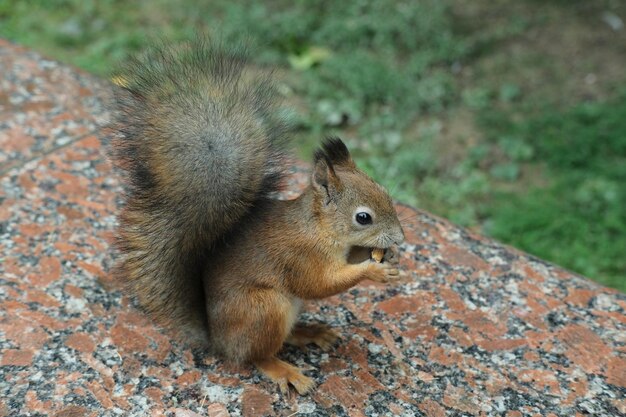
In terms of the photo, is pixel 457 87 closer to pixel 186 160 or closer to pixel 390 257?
pixel 390 257

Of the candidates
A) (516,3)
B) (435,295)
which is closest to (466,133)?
→ (516,3)

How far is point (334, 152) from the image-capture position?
6.49 ft

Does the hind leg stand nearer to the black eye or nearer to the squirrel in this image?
the squirrel

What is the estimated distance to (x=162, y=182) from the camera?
1.75 meters

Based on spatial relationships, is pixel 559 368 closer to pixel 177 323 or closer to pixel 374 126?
pixel 177 323

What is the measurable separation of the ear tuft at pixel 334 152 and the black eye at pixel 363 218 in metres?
0.16

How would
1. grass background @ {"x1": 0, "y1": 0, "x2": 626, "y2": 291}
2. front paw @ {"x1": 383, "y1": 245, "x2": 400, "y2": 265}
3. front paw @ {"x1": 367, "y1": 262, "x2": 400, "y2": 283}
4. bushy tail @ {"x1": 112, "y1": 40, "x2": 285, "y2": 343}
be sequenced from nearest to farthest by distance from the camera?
1. bushy tail @ {"x1": 112, "y1": 40, "x2": 285, "y2": 343}
2. front paw @ {"x1": 367, "y1": 262, "x2": 400, "y2": 283}
3. front paw @ {"x1": 383, "y1": 245, "x2": 400, "y2": 265}
4. grass background @ {"x1": 0, "y1": 0, "x2": 626, "y2": 291}

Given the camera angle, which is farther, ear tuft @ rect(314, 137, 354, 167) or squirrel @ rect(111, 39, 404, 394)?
ear tuft @ rect(314, 137, 354, 167)

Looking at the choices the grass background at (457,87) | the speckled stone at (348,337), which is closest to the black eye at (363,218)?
the speckled stone at (348,337)

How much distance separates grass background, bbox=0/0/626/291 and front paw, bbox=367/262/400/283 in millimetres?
1464

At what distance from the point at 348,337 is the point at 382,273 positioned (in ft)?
1.19

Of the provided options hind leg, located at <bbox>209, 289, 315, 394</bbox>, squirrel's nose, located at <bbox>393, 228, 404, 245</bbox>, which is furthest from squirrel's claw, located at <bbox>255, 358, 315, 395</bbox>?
squirrel's nose, located at <bbox>393, 228, 404, 245</bbox>

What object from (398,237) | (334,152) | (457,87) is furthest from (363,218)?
(457,87)

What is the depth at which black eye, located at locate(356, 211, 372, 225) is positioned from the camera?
1.86 m
